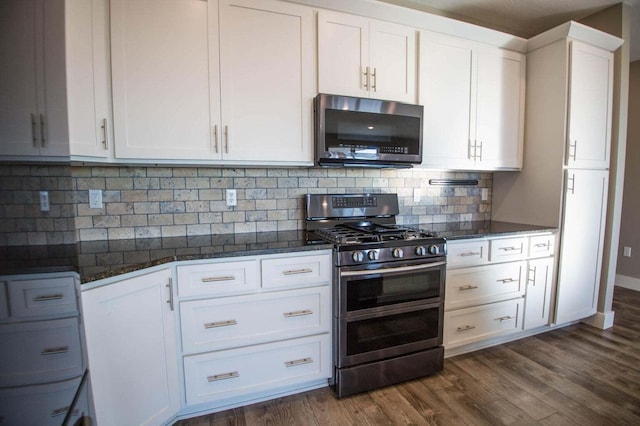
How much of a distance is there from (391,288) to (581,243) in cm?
186

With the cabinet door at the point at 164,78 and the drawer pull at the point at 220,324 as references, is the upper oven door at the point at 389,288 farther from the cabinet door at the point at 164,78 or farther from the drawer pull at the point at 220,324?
the cabinet door at the point at 164,78

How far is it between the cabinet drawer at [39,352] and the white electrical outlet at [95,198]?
145cm

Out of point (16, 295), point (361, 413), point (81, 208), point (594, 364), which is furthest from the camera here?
point (594, 364)

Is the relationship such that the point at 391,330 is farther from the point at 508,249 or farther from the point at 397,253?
the point at 508,249

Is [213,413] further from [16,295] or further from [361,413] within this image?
[16,295]

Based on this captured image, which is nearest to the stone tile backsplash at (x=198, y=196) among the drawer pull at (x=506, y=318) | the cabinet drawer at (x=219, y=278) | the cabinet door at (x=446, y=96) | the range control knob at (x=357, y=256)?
the cabinet door at (x=446, y=96)

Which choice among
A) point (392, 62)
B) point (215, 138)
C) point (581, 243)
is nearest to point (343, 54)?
point (392, 62)

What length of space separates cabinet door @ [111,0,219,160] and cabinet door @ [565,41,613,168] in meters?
2.66

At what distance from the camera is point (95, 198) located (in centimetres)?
190

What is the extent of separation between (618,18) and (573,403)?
2955 mm

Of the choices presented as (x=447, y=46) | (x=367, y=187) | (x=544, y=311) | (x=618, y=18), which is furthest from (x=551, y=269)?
(x=618, y=18)

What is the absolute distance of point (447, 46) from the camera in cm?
239

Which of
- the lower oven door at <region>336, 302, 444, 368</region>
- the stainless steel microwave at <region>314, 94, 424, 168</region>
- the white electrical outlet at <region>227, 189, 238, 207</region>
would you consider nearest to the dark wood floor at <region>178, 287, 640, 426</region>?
the lower oven door at <region>336, 302, 444, 368</region>

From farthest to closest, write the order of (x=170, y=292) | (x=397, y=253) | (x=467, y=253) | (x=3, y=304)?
(x=467, y=253), (x=397, y=253), (x=170, y=292), (x=3, y=304)
